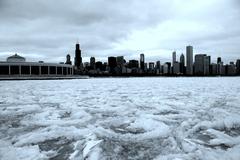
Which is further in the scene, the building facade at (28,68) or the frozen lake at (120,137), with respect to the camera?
the building facade at (28,68)

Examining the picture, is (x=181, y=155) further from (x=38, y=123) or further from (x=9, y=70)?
(x=9, y=70)

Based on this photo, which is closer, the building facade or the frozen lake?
the frozen lake

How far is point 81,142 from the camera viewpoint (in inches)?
172

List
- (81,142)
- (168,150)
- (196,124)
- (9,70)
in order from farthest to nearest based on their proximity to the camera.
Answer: (9,70), (196,124), (81,142), (168,150)

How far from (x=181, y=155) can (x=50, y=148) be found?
2.04 m

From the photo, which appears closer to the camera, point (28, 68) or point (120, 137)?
point (120, 137)

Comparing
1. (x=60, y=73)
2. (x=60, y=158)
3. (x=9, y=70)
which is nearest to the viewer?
(x=60, y=158)

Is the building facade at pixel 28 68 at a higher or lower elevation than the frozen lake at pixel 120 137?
higher

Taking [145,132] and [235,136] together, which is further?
[145,132]

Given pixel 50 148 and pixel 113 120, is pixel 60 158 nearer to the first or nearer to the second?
pixel 50 148

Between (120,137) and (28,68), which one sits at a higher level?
(28,68)

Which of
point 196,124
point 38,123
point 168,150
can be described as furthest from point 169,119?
point 38,123

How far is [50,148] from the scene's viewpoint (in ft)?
13.4

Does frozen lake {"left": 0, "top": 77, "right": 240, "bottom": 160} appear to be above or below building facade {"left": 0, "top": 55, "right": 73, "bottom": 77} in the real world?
below
